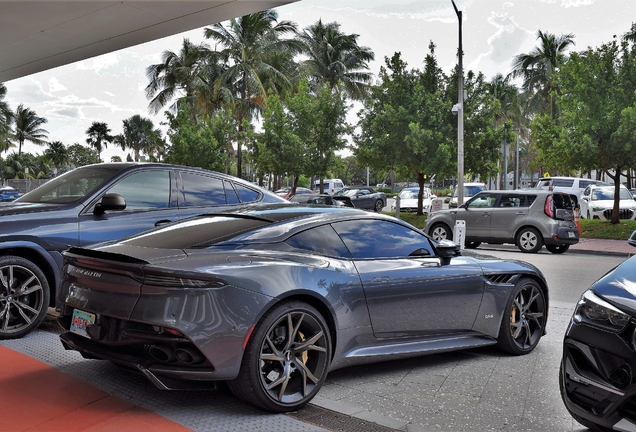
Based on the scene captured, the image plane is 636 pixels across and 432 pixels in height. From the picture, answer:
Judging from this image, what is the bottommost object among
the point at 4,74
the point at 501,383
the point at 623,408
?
the point at 501,383

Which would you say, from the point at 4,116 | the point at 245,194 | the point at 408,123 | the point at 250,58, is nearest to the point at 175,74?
the point at 250,58

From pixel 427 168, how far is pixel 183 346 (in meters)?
23.9

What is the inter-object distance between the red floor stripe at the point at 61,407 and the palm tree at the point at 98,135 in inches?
4362

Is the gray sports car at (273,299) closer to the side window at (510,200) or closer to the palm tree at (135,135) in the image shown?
the side window at (510,200)

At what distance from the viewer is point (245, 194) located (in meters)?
7.42

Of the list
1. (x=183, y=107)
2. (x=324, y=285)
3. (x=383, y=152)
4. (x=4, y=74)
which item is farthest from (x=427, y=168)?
(x=324, y=285)

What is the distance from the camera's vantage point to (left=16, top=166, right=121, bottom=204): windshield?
255 inches

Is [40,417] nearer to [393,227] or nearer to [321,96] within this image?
[393,227]

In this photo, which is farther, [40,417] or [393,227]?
[393,227]

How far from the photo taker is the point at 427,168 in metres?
26.8

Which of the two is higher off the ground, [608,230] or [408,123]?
[408,123]

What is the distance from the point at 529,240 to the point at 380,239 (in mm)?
12368

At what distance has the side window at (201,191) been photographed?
7.02m

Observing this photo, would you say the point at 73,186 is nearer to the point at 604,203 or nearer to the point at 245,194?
the point at 245,194
